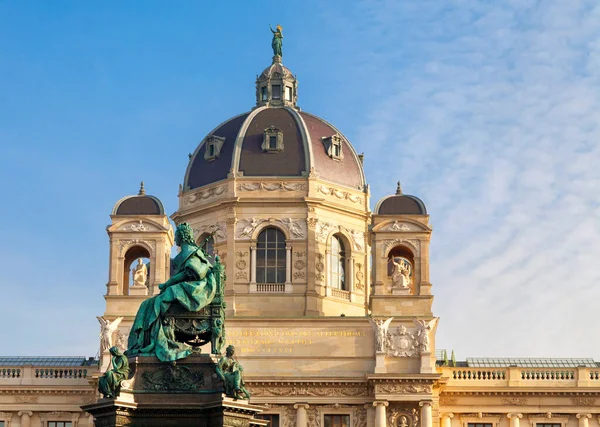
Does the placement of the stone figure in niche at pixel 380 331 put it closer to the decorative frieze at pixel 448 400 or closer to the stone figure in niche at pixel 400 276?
the stone figure in niche at pixel 400 276

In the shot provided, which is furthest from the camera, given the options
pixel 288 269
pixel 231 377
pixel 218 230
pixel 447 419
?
pixel 218 230

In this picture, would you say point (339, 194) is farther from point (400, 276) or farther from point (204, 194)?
point (204, 194)

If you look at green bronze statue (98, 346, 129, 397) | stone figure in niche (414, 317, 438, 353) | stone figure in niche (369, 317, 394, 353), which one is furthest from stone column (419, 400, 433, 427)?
green bronze statue (98, 346, 129, 397)

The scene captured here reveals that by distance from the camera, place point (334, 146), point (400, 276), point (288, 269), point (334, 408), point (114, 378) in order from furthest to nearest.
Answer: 1. point (334, 146)
2. point (288, 269)
3. point (400, 276)
4. point (334, 408)
5. point (114, 378)

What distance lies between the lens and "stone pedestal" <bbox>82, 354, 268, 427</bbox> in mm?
35625

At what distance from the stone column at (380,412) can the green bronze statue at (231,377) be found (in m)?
41.2

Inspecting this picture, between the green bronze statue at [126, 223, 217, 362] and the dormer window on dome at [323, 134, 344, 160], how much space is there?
53.1m

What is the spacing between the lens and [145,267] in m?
83.5

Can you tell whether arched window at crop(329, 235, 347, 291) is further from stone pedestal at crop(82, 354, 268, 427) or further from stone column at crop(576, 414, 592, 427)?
stone pedestal at crop(82, 354, 268, 427)

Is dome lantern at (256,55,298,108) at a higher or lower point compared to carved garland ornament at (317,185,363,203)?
higher

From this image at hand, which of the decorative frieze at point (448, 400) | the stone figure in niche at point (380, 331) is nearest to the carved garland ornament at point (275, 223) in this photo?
the stone figure in niche at point (380, 331)

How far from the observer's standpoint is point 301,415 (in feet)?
255

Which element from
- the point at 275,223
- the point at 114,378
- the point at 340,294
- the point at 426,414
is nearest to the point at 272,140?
the point at 275,223

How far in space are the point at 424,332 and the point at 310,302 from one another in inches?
313
